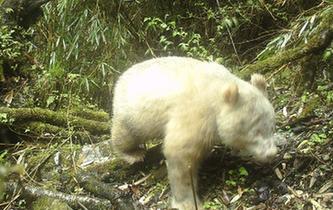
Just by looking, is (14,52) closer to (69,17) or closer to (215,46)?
(69,17)

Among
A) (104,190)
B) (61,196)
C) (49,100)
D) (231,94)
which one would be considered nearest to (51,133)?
(49,100)

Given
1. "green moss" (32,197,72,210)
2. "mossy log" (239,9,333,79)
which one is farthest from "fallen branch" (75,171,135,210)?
"mossy log" (239,9,333,79)

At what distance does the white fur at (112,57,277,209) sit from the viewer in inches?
173

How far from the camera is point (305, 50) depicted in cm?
568

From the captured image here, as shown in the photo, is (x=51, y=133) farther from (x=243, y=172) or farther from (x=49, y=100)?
(x=243, y=172)

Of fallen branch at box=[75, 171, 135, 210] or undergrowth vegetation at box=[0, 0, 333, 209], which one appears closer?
fallen branch at box=[75, 171, 135, 210]

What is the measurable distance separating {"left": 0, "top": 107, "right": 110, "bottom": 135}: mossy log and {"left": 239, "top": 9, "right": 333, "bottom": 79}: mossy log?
1.83 m

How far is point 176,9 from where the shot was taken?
8.87 metres

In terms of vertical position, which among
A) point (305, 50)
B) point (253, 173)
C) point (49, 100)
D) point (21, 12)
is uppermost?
point (305, 50)

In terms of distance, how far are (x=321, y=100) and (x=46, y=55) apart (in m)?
4.52

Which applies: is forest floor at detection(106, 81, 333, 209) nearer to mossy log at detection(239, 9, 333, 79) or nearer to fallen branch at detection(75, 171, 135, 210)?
fallen branch at detection(75, 171, 135, 210)

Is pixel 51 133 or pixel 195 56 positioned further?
pixel 195 56

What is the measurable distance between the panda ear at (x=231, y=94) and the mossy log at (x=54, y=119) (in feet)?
7.81

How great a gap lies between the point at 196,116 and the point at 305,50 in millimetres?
1892
